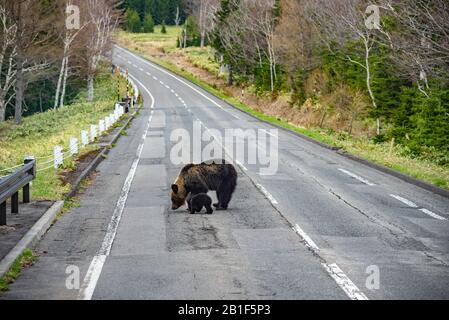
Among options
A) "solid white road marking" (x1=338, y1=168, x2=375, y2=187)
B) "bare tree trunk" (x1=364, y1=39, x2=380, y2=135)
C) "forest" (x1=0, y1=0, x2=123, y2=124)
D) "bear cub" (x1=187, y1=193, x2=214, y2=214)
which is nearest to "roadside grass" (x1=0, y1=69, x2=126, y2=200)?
"forest" (x1=0, y1=0, x2=123, y2=124)

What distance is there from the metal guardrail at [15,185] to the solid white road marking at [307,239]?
5.31m

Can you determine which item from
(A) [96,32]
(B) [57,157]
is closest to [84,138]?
(B) [57,157]

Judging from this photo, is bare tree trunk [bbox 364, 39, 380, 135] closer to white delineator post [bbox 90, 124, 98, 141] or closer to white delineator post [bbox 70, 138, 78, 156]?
white delineator post [bbox 90, 124, 98, 141]

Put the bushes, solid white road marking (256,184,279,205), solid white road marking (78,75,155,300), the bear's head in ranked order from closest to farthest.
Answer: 1. solid white road marking (78,75,155,300)
2. the bear's head
3. solid white road marking (256,184,279,205)
4. the bushes

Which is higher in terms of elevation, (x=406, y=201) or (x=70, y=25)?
(x=70, y=25)

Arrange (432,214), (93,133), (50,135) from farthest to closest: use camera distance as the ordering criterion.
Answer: (50,135) → (93,133) → (432,214)

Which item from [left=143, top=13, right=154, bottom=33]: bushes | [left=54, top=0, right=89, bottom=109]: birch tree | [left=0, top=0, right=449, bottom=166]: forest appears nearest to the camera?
[left=0, top=0, right=449, bottom=166]: forest

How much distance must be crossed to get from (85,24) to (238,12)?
75.4 feet

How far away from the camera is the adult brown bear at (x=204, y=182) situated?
39.8 ft

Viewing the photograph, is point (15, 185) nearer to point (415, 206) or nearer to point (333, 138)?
point (415, 206)

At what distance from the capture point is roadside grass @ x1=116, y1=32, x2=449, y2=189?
782 inches

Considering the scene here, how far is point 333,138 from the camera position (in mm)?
32438

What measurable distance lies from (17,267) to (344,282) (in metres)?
4.59

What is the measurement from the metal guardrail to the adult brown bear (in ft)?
10.2
